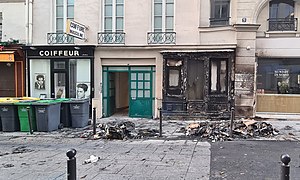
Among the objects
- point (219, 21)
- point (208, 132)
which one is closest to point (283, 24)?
point (219, 21)

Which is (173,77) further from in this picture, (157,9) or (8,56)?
(8,56)

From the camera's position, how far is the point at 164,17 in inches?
628

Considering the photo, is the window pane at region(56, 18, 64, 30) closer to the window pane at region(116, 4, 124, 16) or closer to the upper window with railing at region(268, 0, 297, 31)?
the window pane at region(116, 4, 124, 16)

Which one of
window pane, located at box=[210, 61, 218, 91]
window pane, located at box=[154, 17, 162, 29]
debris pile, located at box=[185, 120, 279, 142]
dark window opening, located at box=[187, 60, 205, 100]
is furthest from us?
window pane, located at box=[154, 17, 162, 29]

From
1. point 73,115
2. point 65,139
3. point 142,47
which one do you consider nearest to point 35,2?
point 142,47

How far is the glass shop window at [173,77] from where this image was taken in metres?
15.8

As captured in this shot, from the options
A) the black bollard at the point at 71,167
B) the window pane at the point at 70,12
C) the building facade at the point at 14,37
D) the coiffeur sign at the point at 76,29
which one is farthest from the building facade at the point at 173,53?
the black bollard at the point at 71,167

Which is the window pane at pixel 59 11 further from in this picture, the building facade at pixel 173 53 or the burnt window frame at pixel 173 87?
the burnt window frame at pixel 173 87

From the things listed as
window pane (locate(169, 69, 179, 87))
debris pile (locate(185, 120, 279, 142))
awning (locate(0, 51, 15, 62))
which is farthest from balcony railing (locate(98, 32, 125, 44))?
debris pile (locate(185, 120, 279, 142))

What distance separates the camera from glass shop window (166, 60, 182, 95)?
51.9 feet

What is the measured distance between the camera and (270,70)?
50.9ft

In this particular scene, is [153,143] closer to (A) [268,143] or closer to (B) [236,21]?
(A) [268,143]

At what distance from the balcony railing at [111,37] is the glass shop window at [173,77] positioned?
2572 millimetres

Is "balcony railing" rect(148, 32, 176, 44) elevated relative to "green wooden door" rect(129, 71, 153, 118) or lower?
elevated
